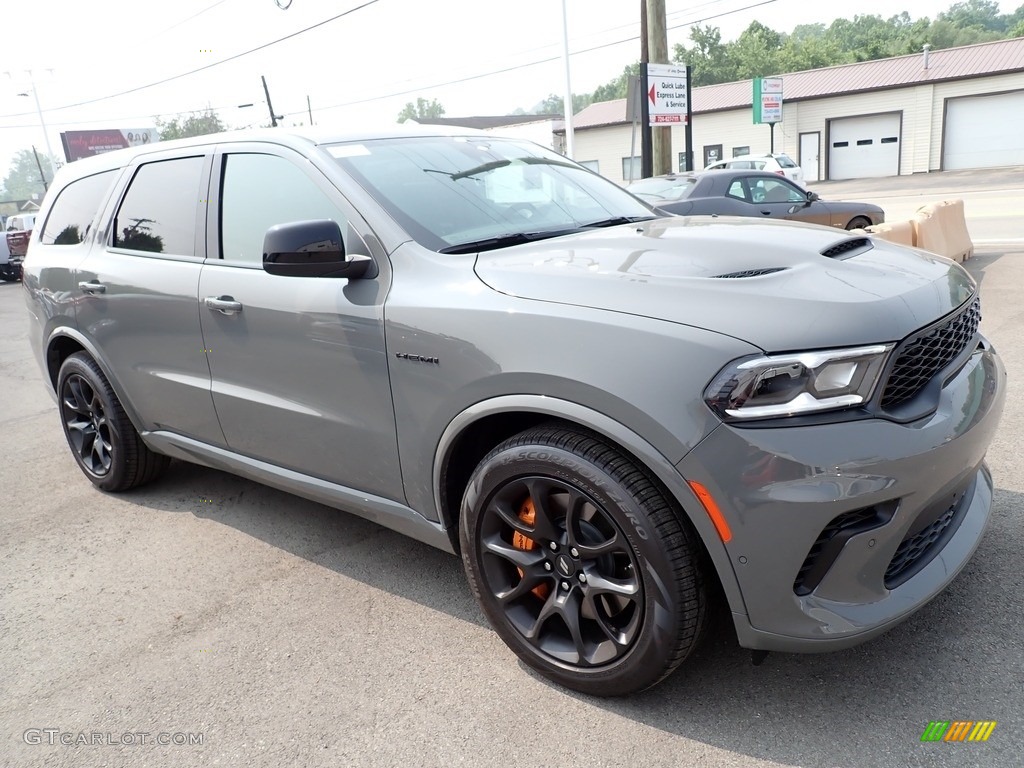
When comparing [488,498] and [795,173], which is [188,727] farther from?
[795,173]

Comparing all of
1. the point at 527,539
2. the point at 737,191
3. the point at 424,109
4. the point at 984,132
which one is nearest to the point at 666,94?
the point at 737,191

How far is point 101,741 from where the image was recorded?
2.54 m

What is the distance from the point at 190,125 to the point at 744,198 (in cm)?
9156

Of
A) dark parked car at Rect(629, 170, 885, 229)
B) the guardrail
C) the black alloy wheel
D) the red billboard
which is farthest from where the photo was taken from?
the red billboard

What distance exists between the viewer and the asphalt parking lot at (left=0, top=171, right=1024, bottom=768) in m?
2.32

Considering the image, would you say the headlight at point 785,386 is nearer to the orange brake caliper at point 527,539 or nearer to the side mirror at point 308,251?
the orange brake caliper at point 527,539

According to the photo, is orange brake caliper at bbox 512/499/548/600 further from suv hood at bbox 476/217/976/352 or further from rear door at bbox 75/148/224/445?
rear door at bbox 75/148/224/445

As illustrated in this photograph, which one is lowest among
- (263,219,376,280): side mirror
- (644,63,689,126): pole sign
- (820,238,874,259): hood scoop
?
(820,238,874,259): hood scoop

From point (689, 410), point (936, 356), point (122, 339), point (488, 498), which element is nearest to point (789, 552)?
point (689, 410)

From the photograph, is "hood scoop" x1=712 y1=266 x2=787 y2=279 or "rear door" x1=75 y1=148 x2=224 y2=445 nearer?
"hood scoop" x1=712 y1=266 x2=787 y2=279

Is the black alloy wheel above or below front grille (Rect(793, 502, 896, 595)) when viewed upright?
below

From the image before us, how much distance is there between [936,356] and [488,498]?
1.40 meters

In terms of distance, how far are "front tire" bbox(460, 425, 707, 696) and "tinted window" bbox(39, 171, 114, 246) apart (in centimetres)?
298

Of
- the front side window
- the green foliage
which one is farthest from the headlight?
the green foliage
